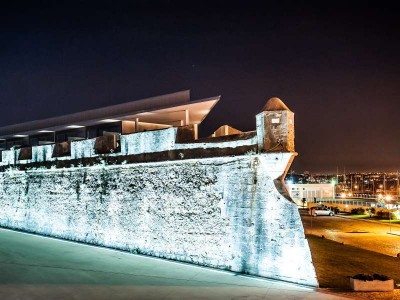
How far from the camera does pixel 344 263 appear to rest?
1220 cm

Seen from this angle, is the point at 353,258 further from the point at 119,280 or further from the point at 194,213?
the point at 119,280

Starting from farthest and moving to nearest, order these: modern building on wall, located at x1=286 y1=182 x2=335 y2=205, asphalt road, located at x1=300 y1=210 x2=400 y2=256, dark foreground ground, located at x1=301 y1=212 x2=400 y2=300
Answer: modern building on wall, located at x1=286 y1=182 x2=335 y2=205
asphalt road, located at x1=300 y1=210 x2=400 y2=256
dark foreground ground, located at x1=301 y1=212 x2=400 y2=300

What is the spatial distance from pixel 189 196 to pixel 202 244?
1.49 metres

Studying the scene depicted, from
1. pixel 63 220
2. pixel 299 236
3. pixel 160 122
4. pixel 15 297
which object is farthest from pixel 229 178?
pixel 160 122

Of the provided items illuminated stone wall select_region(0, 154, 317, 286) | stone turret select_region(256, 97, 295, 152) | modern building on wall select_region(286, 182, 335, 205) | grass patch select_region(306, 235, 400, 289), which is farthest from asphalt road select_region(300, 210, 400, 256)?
modern building on wall select_region(286, 182, 335, 205)

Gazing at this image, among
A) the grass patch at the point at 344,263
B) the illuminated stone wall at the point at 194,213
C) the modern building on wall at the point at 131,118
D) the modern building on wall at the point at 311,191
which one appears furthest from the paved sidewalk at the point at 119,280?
the modern building on wall at the point at 311,191

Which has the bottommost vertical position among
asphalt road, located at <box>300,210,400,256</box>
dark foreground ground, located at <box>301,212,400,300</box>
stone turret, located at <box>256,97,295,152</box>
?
asphalt road, located at <box>300,210,400,256</box>

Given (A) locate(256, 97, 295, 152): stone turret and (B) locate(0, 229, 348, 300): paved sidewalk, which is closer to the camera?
(B) locate(0, 229, 348, 300): paved sidewalk

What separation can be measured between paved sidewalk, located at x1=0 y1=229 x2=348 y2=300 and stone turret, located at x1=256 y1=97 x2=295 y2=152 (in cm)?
344

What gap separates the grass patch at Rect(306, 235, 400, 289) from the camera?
998cm

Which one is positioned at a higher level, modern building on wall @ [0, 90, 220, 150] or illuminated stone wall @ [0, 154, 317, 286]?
modern building on wall @ [0, 90, 220, 150]

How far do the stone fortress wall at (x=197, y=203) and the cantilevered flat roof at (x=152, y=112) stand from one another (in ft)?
12.3

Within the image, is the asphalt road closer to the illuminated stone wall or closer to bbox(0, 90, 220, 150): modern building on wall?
the illuminated stone wall

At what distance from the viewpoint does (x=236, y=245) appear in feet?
33.5
